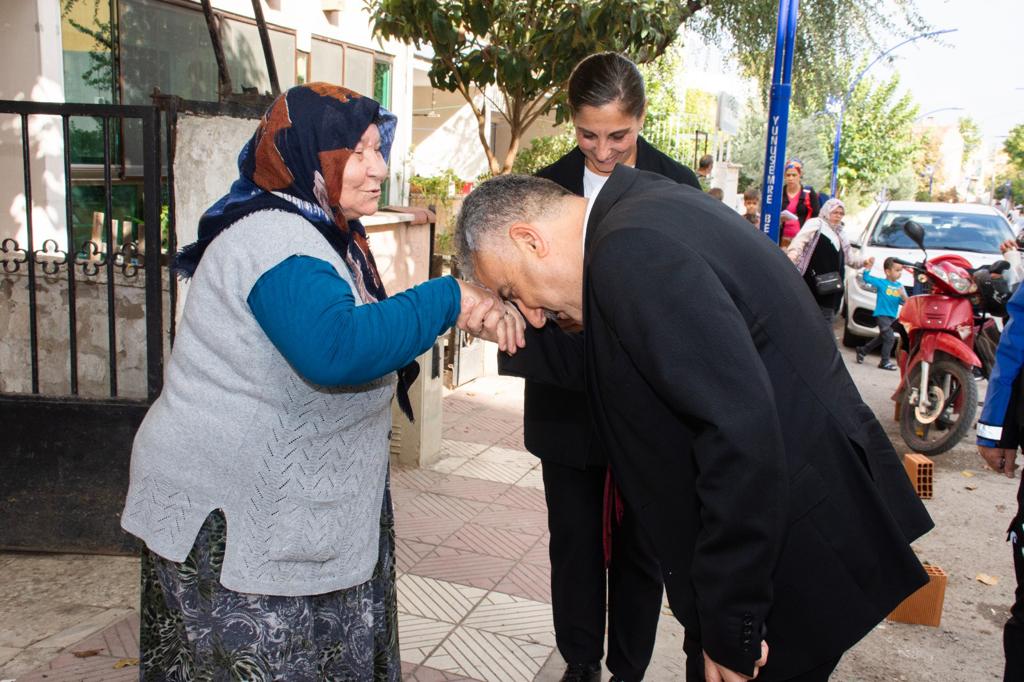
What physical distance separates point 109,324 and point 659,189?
2926mm

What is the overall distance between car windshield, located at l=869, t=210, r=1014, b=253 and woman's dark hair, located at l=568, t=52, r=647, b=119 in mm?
9010

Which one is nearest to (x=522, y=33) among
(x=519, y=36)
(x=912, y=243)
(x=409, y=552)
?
(x=519, y=36)

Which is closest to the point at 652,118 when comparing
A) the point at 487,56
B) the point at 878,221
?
the point at 878,221

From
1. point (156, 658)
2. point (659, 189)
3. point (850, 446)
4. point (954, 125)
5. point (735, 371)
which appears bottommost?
point (156, 658)

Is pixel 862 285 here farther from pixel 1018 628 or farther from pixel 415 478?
pixel 1018 628

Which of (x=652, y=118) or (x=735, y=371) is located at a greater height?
(x=652, y=118)

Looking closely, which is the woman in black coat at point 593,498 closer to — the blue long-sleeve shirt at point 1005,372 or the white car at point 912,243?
the blue long-sleeve shirt at point 1005,372

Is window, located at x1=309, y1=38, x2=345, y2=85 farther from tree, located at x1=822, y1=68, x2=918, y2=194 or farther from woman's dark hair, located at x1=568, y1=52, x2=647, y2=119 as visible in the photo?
tree, located at x1=822, y1=68, x2=918, y2=194

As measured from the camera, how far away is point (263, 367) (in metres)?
1.96

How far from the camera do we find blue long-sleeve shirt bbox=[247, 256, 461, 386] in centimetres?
181

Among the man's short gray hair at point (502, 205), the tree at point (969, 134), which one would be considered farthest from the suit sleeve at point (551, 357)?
the tree at point (969, 134)

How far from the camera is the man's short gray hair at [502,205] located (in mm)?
1994

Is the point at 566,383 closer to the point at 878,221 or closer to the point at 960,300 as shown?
the point at 960,300

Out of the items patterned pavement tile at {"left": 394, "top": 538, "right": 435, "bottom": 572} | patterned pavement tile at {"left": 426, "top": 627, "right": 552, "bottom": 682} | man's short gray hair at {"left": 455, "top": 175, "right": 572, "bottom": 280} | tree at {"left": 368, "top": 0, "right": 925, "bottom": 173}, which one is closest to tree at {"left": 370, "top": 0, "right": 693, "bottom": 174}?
tree at {"left": 368, "top": 0, "right": 925, "bottom": 173}
